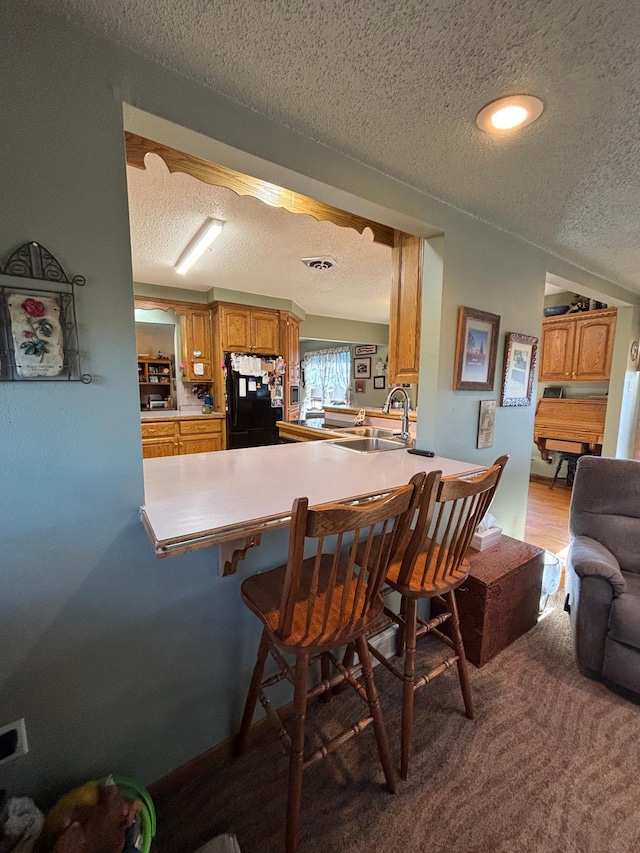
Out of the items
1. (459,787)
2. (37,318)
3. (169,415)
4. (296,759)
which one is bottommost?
(459,787)

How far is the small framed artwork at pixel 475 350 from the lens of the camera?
195 centimetres

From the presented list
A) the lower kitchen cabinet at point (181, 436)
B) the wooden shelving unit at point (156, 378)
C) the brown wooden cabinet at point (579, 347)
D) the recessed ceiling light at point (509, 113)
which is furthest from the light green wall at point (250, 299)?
the recessed ceiling light at point (509, 113)

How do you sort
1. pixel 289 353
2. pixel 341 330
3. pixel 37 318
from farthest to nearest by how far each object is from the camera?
1. pixel 341 330
2. pixel 289 353
3. pixel 37 318

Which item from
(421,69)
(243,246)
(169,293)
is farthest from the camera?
(169,293)

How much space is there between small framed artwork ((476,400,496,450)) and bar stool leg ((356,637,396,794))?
144cm

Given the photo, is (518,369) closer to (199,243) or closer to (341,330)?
(199,243)

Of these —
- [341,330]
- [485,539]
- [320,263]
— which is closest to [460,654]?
[485,539]

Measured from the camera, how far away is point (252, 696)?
130 cm

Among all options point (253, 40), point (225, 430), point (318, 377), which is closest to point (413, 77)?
point (253, 40)

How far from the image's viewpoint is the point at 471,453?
2.15 meters

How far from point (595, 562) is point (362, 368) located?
6654 mm

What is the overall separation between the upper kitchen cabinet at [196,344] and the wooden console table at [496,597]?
3986mm

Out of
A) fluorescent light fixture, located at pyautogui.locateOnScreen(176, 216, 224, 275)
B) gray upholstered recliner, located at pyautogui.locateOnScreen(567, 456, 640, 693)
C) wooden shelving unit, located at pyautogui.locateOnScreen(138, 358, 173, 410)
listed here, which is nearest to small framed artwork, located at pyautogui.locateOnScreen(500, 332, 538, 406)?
gray upholstered recliner, located at pyautogui.locateOnScreen(567, 456, 640, 693)

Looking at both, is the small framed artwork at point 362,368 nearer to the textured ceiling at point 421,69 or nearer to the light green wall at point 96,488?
the textured ceiling at point 421,69
